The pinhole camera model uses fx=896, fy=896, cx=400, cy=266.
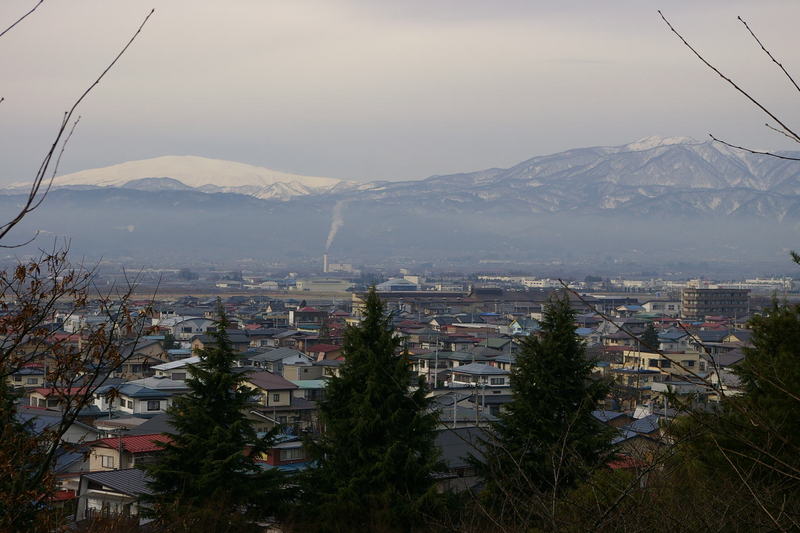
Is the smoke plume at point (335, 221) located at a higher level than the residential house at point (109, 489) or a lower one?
higher

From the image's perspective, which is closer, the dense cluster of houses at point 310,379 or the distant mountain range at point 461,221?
the dense cluster of houses at point 310,379

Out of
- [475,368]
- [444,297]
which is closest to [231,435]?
[475,368]

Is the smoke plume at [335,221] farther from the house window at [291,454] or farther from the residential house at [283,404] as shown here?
the house window at [291,454]

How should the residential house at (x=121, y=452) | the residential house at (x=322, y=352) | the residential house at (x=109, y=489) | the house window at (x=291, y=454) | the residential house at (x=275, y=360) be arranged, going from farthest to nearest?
the residential house at (x=322, y=352) → the residential house at (x=275, y=360) → the house window at (x=291, y=454) → the residential house at (x=121, y=452) → the residential house at (x=109, y=489)

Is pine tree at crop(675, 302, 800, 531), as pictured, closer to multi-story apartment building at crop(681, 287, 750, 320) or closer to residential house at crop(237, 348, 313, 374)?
residential house at crop(237, 348, 313, 374)

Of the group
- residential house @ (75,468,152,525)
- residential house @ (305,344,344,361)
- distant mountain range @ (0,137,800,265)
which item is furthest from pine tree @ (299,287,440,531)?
distant mountain range @ (0,137,800,265)

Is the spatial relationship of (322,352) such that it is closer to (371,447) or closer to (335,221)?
(371,447)

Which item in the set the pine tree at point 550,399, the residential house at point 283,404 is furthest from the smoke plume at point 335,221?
the pine tree at point 550,399
